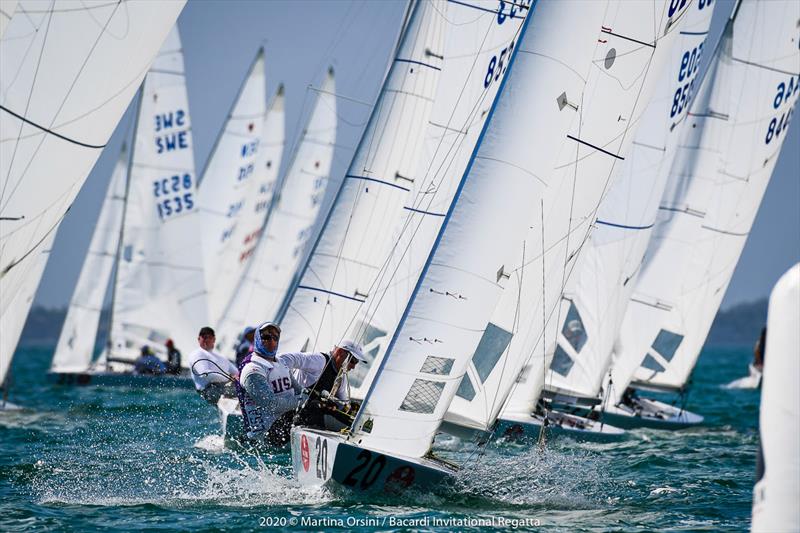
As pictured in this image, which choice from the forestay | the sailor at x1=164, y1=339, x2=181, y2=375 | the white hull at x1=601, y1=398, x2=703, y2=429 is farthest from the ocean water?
the forestay

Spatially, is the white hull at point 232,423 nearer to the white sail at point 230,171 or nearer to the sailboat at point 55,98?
the sailboat at point 55,98

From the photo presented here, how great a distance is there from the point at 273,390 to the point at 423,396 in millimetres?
1364

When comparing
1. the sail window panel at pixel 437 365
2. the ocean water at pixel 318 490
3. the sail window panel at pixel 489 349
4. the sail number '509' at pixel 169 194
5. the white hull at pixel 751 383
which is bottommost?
the ocean water at pixel 318 490

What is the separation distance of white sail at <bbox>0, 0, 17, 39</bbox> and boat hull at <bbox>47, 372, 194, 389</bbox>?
46.4 ft

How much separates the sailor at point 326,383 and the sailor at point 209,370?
0.85 meters

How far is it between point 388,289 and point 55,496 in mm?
5341

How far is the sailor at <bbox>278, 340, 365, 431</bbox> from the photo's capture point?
8930 mm

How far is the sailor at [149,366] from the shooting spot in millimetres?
21109

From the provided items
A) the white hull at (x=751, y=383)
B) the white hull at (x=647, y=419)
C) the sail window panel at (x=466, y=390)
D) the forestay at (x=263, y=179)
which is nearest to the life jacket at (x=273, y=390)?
the sail window panel at (x=466, y=390)

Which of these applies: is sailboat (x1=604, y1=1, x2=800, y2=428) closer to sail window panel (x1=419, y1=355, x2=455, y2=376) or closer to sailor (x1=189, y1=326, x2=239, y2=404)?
sailor (x1=189, y1=326, x2=239, y2=404)

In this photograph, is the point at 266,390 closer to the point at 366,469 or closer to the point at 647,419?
the point at 366,469

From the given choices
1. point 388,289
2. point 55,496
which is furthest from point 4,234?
point 388,289

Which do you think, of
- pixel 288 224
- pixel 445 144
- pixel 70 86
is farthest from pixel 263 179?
pixel 70 86

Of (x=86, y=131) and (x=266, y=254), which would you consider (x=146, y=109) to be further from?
(x=86, y=131)
